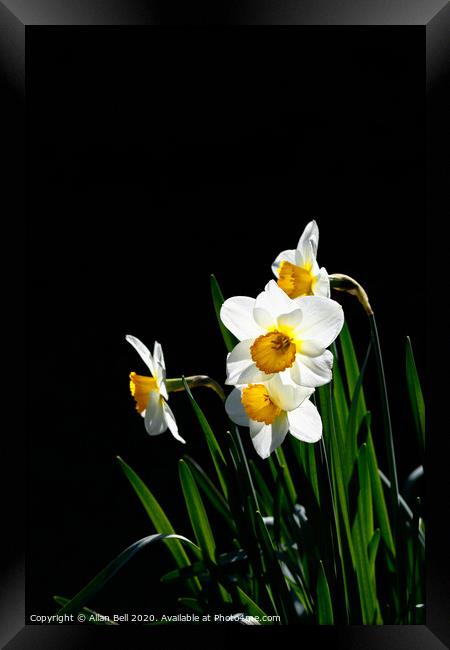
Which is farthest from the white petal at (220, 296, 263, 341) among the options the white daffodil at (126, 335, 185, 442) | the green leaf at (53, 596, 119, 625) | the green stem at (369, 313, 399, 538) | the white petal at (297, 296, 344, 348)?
the green leaf at (53, 596, 119, 625)

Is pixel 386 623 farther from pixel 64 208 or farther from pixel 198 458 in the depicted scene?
pixel 64 208

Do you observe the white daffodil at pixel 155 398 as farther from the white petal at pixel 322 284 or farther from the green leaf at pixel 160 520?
the white petal at pixel 322 284

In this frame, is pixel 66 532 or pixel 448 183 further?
pixel 66 532

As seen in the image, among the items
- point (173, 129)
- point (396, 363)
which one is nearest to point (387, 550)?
point (396, 363)

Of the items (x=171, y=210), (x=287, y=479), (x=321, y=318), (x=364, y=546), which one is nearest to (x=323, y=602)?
(x=364, y=546)

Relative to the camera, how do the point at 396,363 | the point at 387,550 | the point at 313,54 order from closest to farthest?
the point at 387,550 → the point at 313,54 → the point at 396,363

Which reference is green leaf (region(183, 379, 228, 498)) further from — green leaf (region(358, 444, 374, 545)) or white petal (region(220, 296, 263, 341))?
green leaf (region(358, 444, 374, 545))
